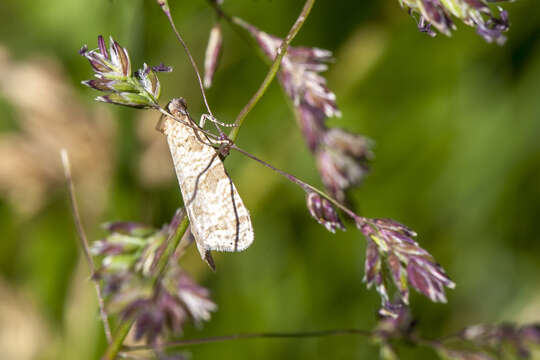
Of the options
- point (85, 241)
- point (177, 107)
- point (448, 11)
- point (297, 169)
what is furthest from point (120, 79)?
point (297, 169)

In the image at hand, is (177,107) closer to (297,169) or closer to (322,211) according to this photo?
(322,211)

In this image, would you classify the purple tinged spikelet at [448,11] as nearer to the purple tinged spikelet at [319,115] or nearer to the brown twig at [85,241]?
the purple tinged spikelet at [319,115]

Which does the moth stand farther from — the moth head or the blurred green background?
the blurred green background

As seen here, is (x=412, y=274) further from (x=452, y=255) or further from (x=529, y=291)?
(x=529, y=291)

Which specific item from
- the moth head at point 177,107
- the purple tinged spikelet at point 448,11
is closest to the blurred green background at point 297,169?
the moth head at point 177,107

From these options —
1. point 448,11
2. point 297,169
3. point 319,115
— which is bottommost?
point 297,169


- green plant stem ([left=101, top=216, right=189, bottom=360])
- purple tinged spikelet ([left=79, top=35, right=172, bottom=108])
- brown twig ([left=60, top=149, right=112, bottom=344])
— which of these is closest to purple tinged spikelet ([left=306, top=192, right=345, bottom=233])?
green plant stem ([left=101, top=216, right=189, bottom=360])
